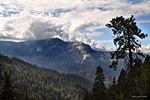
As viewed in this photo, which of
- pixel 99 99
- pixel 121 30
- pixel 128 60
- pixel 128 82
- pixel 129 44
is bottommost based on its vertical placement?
pixel 99 99

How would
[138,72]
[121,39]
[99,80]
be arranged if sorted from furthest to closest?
[99,80]
[121,39]
[138,72]

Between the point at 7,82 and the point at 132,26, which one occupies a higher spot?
the point at 132,26

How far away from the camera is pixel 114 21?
22109 mm

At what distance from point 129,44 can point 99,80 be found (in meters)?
35.3

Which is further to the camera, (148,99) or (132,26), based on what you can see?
(132,26)

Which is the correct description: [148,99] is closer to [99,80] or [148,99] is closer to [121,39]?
[121,39]

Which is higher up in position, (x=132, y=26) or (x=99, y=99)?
(x=132, y=26)

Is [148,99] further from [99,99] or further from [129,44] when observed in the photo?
[129,44]

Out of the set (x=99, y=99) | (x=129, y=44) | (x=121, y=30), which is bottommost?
(x=99, y=99)

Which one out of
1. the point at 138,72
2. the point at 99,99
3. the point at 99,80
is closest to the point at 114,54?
the point at 138,72

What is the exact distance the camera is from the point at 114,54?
22.3 metres

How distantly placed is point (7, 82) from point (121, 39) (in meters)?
18.2

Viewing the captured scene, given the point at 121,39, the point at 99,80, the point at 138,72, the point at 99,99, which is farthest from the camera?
the point at 99,80

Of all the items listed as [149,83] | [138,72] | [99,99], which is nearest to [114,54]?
[138,72]
